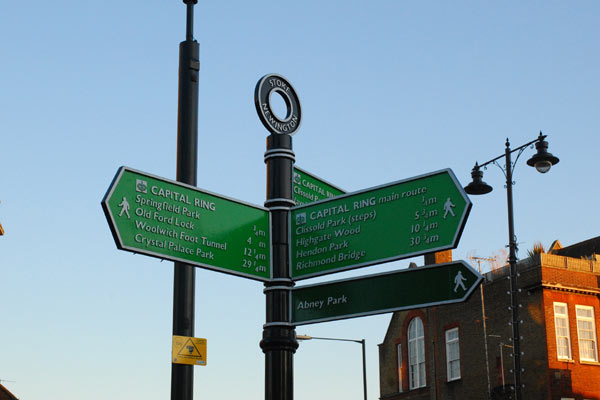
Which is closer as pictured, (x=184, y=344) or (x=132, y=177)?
(x=132, y=177)

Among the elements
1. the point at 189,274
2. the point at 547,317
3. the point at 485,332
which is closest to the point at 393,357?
the point at 485,332

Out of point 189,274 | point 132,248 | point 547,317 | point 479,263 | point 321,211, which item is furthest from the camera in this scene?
point 479,263

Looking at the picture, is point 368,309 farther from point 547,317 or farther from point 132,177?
point 547,317

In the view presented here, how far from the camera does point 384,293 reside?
19.2 feet

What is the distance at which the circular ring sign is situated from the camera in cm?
653

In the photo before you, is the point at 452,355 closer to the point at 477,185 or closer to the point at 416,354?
the point at 416,354

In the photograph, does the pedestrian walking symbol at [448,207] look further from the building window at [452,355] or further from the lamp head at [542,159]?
the building window at [452,355]

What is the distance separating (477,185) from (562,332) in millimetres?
12433

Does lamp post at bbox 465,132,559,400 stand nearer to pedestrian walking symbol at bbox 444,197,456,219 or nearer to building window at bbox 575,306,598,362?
building window at bbox 575,306,598,362

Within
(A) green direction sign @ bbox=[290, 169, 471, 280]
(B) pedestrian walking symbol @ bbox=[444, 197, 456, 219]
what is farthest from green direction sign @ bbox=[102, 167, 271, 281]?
(B) pedestrian walking symbol @ bbox=[444, 197, 456, 219]

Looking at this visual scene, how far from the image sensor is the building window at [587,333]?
1362 inches

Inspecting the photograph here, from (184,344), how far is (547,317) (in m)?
28.8

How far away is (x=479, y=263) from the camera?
121 feet

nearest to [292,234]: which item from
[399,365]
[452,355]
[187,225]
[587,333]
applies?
[187,225]
